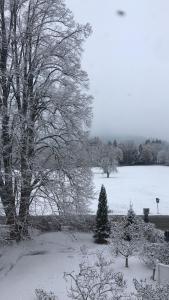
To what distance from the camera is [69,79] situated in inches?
817

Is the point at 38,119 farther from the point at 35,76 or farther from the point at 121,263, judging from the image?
the point at 121,263

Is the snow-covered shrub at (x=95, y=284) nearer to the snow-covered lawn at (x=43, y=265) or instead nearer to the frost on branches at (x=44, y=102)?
the snow-covered lawn at (x=43, y=265)

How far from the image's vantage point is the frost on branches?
745 inches

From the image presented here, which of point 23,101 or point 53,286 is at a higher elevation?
point 23,101

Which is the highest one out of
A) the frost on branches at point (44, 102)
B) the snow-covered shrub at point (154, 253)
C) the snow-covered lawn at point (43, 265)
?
the frost on branches at point (44, 102)

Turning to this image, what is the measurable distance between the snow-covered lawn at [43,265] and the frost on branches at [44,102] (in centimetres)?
121

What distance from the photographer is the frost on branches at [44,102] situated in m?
18.9

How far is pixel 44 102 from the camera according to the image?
66.1ft

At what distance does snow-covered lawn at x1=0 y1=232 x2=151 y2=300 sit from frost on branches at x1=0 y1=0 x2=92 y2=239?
121 centimetres

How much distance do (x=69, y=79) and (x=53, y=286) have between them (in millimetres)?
10060

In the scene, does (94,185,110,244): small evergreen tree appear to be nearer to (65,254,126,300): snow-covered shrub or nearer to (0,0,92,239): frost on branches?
(0,0,92,239): frost on branches

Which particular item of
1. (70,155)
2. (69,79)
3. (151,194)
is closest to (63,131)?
(70,155)

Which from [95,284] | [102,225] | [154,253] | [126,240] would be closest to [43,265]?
[126,240]

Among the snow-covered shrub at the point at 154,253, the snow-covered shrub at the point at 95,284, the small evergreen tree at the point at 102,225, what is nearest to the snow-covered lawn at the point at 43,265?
the snow-covered shrub at the point at 154,253
